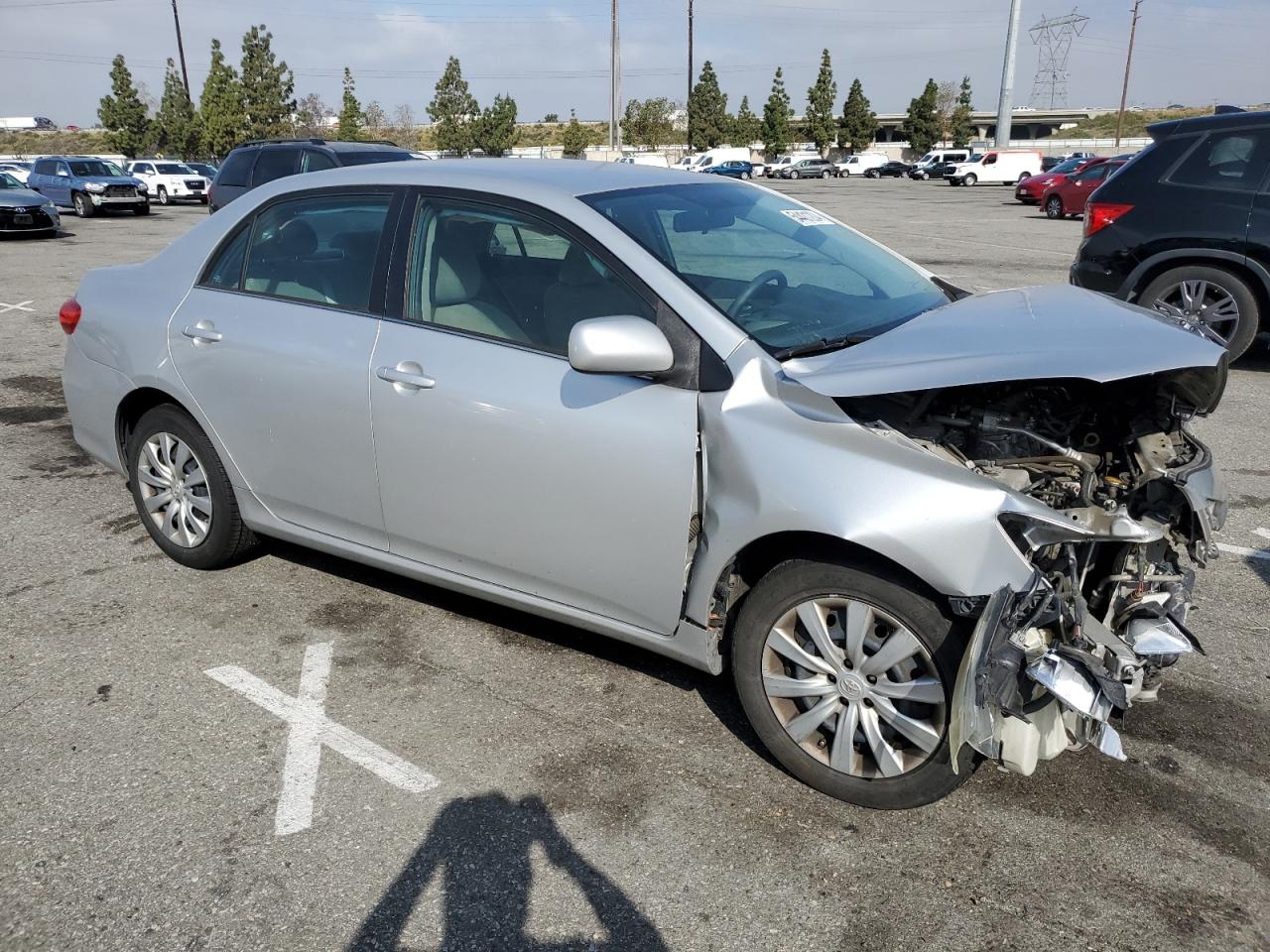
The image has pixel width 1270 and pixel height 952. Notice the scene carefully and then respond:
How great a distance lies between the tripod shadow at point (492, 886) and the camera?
2502 millimetres

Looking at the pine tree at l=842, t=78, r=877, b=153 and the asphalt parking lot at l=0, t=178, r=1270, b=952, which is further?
the pine tree at l=842, t=78, r=877, b=153

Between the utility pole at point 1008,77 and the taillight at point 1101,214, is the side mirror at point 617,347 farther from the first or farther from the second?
the utility pole at point 1008,77

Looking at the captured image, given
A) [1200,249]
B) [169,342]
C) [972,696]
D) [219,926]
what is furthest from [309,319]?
[1200,249]

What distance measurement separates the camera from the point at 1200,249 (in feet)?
25.4

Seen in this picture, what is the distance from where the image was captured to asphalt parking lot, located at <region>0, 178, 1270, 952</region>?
257cm

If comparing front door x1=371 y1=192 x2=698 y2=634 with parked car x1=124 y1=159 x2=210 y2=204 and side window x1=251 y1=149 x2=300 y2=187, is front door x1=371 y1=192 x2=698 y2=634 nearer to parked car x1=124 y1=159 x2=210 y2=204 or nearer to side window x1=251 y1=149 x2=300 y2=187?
side window x1=251 y1=149 x2=300 y2=187

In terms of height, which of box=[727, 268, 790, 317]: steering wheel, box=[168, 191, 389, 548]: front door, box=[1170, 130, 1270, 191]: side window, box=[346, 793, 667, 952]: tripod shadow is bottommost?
box=[346, 793, 667, 952]: tripod shadow

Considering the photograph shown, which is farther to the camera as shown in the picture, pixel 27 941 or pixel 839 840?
pixel 839 840

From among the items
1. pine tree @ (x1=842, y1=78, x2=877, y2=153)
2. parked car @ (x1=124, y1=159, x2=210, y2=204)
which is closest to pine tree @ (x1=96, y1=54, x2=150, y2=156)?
parked car @ (x1=124, y1=159, x2=210, y2=204)

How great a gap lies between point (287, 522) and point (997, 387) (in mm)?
2764

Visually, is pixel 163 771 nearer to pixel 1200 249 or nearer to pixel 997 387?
pixel 997 387

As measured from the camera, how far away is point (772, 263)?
12.0ft

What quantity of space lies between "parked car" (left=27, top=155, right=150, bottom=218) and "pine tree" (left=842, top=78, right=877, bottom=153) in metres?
70.5

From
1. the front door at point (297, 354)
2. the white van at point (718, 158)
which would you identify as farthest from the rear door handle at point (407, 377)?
the white van at point (718, 158)
